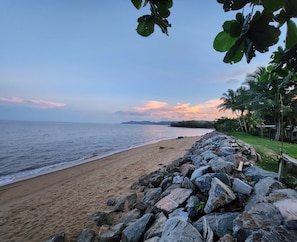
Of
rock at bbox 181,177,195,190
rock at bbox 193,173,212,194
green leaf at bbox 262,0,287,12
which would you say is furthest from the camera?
rock at bbox 181,177,195,190

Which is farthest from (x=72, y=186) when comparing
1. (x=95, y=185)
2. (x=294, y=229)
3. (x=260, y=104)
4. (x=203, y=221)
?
(x=260, y=104)

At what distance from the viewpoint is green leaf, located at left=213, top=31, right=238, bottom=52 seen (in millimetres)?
720

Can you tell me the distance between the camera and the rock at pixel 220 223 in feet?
7.58

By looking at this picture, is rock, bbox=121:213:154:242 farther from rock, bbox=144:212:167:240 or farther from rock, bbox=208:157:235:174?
rock, bbox=208:157:235:174

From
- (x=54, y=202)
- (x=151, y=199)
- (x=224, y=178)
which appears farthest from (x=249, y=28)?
(x=54, y=202)

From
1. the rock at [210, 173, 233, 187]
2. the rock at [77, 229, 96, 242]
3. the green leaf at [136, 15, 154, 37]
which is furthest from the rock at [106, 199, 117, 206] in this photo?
the green leaf at [136, 15, 154, 37]

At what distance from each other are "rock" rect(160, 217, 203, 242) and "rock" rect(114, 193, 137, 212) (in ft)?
8.71

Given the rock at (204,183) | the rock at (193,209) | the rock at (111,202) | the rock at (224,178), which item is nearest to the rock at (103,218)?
the rock at (111,202)

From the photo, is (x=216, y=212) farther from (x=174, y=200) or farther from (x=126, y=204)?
(x=126, y=204)

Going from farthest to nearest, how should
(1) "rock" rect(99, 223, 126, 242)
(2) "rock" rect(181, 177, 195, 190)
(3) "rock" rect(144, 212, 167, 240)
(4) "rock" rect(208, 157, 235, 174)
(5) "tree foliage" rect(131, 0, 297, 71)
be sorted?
(4) "rock" rect(208, 157, 235, 174), (2) "rock" rect(181, 177, 195, 190), (1) "rock" rect(99, 223, 126, 242), (3) "rock" rect(144, 212, 167, 240), (5) "tree foliage" rect(131, 0, 297, 71)

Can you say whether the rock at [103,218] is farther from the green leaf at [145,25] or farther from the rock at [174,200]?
the green leaf at [145,25]

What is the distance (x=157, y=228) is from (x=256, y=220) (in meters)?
1.71

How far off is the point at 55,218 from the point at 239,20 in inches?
233

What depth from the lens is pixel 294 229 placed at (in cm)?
179
